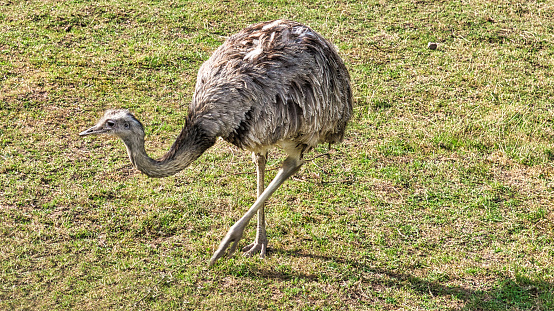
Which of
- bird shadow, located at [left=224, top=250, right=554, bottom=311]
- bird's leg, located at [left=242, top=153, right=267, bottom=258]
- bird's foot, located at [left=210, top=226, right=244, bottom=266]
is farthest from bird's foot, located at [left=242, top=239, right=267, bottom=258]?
bird's foot, located at [left=210, top=226, right=244, bottom=266]

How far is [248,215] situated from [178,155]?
27.2 inches

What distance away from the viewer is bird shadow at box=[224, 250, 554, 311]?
4957 millimetres

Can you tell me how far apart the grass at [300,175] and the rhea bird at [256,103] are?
2.46ft

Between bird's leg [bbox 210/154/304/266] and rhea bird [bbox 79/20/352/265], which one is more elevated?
rhea bird [bbox 79/20/352/265]

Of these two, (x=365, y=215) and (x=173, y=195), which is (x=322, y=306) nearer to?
(x=365, y=215)

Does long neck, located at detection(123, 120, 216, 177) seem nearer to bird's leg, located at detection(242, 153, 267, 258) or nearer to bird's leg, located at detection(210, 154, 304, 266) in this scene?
bird's leg, located at detection(210, 154, 304, 266)

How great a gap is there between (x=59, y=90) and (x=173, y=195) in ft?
7.49

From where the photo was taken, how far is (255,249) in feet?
17.9

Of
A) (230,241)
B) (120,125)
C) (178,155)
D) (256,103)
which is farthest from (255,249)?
(120,125)

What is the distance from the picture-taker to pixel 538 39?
8.61 meters

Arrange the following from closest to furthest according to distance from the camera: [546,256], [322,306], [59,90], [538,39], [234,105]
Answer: [234,105] → [322,306] → [546,256] → [59,90] → [538,39]

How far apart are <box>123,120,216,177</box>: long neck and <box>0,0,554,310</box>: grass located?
0.93m

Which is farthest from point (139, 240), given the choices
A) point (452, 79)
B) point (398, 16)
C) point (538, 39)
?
point (538, 39)

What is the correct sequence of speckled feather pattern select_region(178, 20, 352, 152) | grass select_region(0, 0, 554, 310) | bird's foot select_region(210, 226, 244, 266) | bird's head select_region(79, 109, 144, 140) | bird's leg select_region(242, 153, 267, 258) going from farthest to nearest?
bird's leg select_region(242, 153, 267, 258) → grass select_region(0, 0, 554, 310) → bird's foot select_region(210, 226, 244, 266) → speckled feather pattern select_region(178, 20, 352, 152) → bird's head select_region(79, 109, 144, 140)
